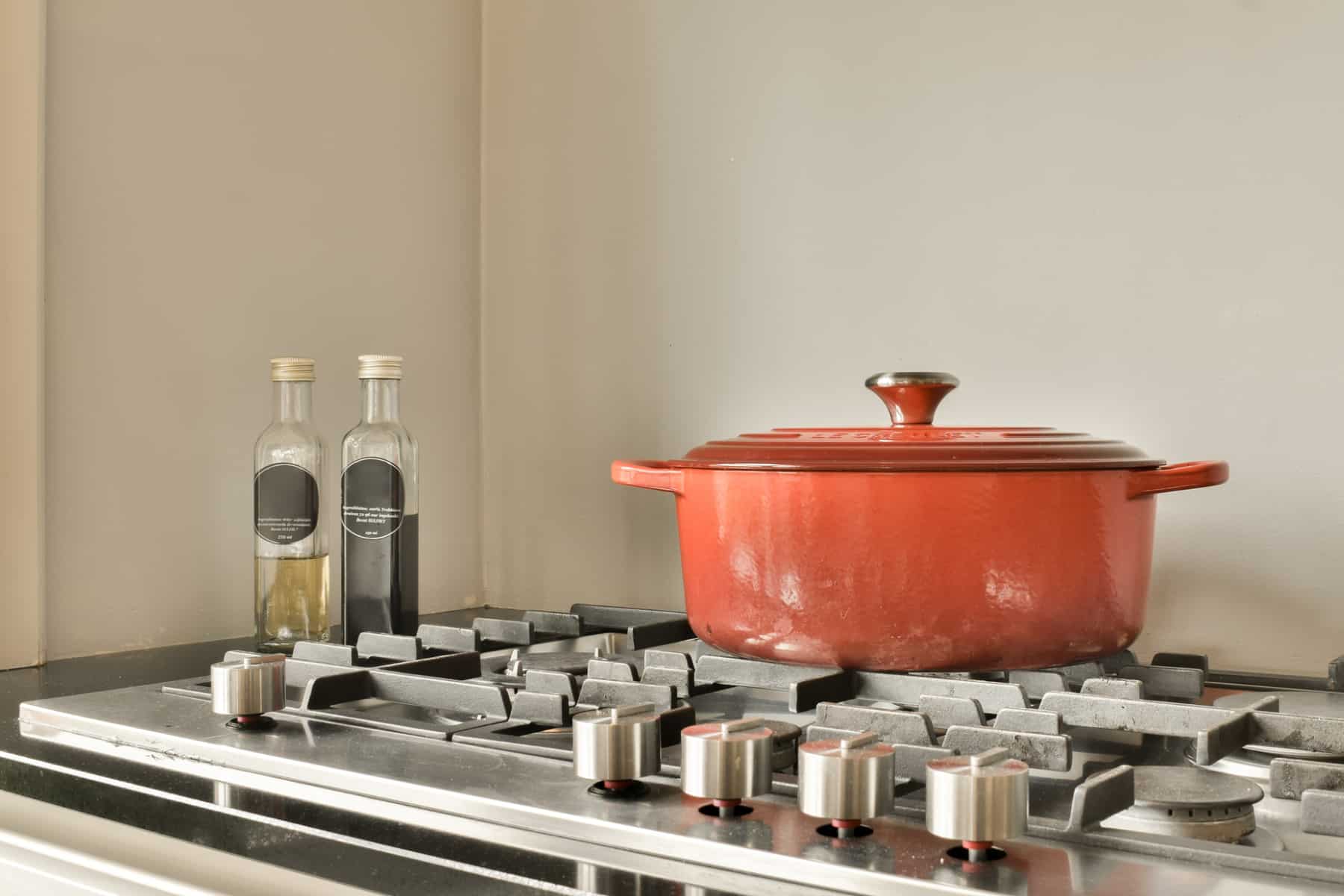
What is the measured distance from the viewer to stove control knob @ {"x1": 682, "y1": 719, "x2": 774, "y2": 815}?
0.58 metres

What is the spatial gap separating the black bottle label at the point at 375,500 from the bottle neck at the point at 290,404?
8 cm

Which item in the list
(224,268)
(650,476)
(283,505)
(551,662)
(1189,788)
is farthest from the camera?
(224,268)

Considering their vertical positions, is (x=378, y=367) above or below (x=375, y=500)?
above

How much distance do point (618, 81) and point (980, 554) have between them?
836 millimetres

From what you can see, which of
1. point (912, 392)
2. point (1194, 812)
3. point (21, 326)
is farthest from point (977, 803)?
point (21, 326)

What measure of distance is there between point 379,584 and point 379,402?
0.16 m

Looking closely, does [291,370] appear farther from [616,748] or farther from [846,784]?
[846,784]

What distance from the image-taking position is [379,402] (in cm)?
116

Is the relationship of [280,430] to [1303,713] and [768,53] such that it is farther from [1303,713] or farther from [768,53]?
[1303,713]

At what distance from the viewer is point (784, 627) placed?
81cm

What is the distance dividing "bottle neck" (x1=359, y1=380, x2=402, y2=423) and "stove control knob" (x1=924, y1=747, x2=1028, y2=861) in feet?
2.46

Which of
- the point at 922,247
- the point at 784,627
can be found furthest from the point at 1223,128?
the point at 784,627

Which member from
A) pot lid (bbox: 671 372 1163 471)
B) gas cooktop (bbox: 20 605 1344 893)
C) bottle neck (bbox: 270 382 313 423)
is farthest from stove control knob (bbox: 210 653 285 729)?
bottle neck (bbox: 270 382 313 423)

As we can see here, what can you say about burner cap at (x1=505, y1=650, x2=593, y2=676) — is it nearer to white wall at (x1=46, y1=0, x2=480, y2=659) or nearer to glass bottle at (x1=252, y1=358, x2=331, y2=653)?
glass bottle at (x1=252, y1=358, x2=331, y2=653)
